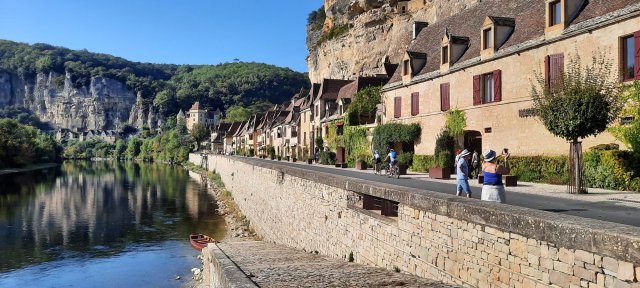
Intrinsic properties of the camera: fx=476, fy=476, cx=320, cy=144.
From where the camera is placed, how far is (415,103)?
29562 mm

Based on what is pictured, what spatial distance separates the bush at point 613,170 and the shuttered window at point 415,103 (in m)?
13.5

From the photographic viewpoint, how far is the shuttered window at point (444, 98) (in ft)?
86.1

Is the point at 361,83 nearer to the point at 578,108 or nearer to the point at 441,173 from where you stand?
the point at 441,173


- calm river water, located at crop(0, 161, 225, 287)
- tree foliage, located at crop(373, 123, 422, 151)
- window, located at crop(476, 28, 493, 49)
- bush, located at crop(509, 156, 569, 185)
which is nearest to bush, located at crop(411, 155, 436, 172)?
tree foliage, located at crop(373, 123, 422, 151)

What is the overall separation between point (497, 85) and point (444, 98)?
14.3 feet

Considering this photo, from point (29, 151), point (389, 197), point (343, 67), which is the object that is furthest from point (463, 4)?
point (29, 151)

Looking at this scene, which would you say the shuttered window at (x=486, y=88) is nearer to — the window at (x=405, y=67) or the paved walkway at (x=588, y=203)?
the window at (x=405, y=67)

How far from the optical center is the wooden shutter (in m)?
22.3

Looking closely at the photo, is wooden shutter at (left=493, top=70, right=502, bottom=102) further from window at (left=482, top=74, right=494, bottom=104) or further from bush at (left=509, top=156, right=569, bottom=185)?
bush at (left=509, top=156, right=569, bottom=185)

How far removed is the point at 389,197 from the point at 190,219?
27.6 metres

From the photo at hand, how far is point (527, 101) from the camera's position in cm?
2092

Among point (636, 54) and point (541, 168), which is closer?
point (636, 54)

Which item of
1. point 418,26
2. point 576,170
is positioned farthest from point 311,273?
point 418,26

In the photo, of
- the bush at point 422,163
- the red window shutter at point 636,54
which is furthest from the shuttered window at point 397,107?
the red window shutter at point 636,54
